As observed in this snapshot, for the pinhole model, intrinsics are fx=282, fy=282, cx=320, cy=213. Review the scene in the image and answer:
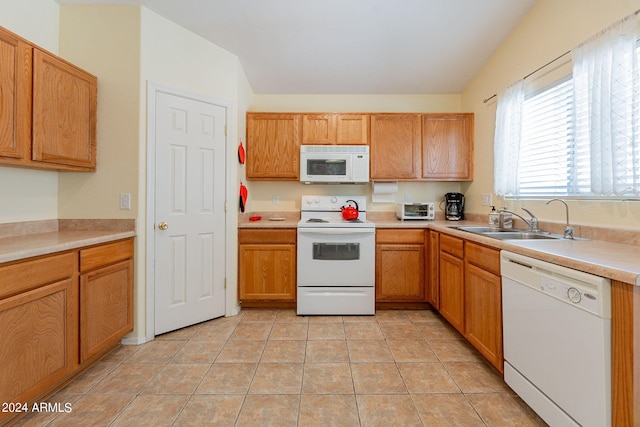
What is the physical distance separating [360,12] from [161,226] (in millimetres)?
2397

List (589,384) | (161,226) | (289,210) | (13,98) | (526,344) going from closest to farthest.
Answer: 1. (589,384)
2. (526,344)
3. (13,98)
4. (161,226)
5. (289,210)

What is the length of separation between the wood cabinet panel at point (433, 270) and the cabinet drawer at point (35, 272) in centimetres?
277

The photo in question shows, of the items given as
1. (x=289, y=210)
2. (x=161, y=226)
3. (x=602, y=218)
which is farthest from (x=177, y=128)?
(x=602, y=218)

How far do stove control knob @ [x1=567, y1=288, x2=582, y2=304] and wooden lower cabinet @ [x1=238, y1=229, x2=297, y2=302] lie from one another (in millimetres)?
2132

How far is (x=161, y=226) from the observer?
2.31 meters

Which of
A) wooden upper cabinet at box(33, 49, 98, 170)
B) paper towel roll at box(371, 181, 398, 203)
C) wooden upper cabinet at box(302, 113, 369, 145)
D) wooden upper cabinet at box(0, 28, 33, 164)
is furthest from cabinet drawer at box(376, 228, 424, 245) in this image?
wooden upper cabinet at box(0, 28, 33, 164)

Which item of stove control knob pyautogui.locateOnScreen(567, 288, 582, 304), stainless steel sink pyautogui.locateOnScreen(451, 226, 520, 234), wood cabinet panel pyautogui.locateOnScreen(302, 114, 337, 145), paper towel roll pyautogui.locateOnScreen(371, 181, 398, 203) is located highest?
wood cabinet panel pyautogui.locateOnScreen(302, 114, 337, 145)

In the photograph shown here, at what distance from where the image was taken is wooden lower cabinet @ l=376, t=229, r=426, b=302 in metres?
2.89

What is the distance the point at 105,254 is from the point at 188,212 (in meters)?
0.70

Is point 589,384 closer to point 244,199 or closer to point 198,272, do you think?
point 198,272

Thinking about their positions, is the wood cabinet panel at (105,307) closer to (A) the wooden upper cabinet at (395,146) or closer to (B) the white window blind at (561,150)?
(A) the wooden upper cabinet at (395,146)

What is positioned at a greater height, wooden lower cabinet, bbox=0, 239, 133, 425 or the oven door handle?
the oven door handle

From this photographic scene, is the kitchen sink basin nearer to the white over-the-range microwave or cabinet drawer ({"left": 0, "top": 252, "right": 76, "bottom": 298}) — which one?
the white over-the-range microwave

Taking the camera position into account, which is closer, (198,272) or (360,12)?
(360,12)
